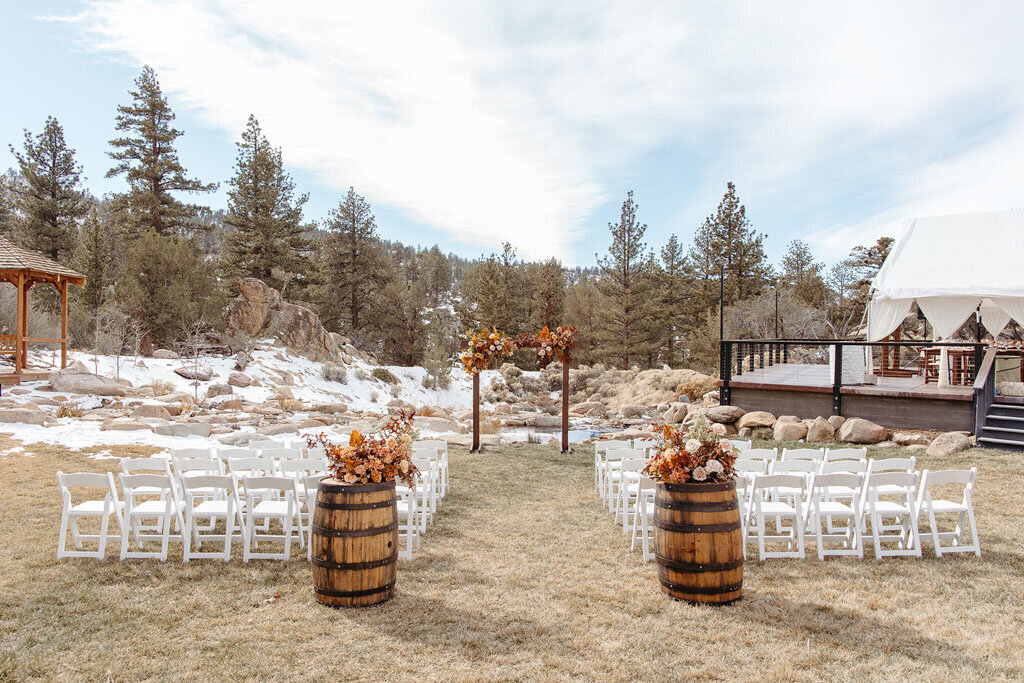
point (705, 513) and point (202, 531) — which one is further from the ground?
point (705, 513)

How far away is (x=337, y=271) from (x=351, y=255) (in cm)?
121

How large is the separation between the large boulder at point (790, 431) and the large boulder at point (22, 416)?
14341mm

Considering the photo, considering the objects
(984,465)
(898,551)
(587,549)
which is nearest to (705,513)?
(587,549)

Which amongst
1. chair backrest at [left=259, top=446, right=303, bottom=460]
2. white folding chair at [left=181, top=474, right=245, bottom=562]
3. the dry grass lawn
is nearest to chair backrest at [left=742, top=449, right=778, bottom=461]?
the dry grass lawn

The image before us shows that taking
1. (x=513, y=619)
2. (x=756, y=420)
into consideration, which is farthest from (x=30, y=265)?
(x=756, y=420)

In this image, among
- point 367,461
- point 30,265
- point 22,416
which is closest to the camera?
point 367,461

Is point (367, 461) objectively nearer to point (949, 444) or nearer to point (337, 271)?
point (949, 444)

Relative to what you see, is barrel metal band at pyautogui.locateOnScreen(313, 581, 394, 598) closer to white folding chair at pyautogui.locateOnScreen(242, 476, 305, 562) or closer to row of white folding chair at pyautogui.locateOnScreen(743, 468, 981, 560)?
white folding chair at pyautogui.locateOnScreen(242, 476, 305, 562)

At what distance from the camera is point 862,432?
11805 millimetres

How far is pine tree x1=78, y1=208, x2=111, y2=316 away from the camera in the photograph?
21.8 metres

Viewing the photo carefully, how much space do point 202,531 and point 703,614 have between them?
480 cm

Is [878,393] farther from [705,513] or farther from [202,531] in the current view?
[202,531]

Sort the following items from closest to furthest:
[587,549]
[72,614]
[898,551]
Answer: [72,614], [898,551], [587,549]

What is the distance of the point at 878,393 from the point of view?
12.3 meters
